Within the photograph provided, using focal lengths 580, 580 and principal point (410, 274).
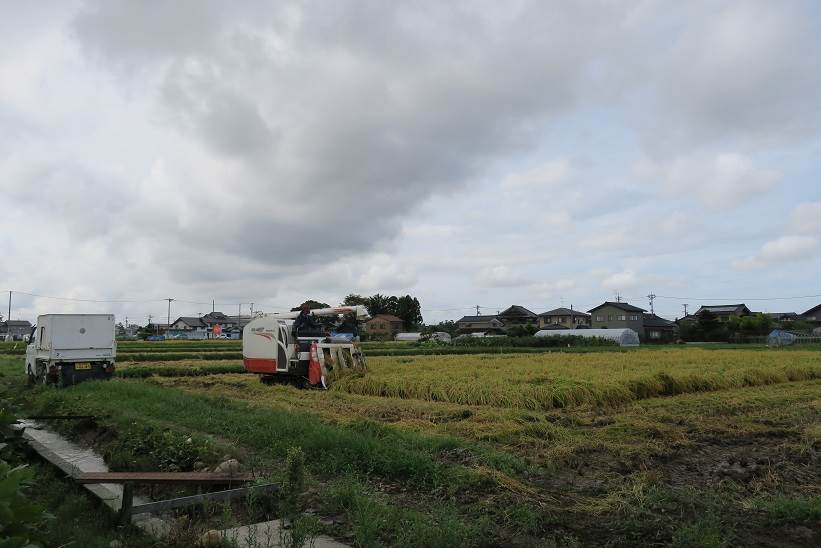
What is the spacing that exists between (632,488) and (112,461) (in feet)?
23.8

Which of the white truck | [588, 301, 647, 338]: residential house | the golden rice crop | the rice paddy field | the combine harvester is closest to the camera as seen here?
the rice paddy field

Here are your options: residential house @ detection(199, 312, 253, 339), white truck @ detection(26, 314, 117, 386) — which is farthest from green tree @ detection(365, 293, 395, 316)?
white truck @ detection(26, 314, 117, 386)

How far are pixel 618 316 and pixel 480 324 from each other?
27.2 metres

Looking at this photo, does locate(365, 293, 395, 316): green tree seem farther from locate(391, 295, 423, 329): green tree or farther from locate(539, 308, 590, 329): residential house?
locate(539, 308, 590, 329): residential house

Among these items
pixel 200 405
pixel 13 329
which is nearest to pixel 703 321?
pixel 200 405

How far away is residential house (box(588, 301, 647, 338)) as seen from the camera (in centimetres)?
9200

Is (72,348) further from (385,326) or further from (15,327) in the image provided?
(15,327)

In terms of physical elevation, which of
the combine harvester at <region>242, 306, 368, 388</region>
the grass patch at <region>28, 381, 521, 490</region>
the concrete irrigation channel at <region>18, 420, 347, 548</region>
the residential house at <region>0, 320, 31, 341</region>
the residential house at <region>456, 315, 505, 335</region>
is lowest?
the concrete irrigation channel at <region>18, 420, 347, 548</region>

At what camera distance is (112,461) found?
865cm

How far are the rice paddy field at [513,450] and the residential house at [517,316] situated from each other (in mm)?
100165

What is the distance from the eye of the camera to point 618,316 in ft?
308

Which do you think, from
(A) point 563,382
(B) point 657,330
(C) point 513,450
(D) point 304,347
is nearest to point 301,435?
(C) point 513,450

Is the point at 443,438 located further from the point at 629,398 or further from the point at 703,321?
the point at 703,321

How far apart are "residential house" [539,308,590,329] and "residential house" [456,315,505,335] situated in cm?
817
